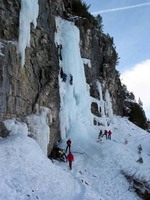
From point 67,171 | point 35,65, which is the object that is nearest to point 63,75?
point 35,65

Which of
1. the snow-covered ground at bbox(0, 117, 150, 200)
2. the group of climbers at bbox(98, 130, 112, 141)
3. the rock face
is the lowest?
the snow-covered ground at bbox(0, 117, 150, 200)

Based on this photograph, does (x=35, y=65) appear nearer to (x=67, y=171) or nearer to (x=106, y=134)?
(x=67, y=171)

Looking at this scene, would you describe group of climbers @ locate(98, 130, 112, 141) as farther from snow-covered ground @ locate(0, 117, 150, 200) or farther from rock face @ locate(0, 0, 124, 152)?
rock face @ locate(0, 0, 124, 152)

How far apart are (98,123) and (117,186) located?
53.4 feet

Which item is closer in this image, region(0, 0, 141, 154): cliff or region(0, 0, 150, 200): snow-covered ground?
region(0, 0, 150, 200): snow-covered ground

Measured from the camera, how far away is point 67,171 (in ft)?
73.1

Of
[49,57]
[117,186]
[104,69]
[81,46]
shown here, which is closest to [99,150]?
[117,186]

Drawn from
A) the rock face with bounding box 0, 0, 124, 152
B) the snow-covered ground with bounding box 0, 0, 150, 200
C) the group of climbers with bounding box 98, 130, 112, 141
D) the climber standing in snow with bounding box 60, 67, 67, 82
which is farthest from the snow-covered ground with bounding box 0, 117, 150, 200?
the climber standing in snow with bounding box 60, 67, 67, 82

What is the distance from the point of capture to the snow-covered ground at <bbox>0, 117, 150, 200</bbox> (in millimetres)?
15648

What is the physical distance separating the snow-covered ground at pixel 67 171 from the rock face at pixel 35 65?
182 centimetres

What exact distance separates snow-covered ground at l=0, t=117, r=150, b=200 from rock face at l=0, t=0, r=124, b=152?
182 centimetres

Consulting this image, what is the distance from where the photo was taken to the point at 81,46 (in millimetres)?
39188

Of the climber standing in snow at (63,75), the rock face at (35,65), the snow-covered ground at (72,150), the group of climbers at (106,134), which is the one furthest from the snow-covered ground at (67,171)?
the climber standing in snow at (63,75)

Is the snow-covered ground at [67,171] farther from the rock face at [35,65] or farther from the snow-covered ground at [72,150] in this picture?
the rock face at [35,65]
